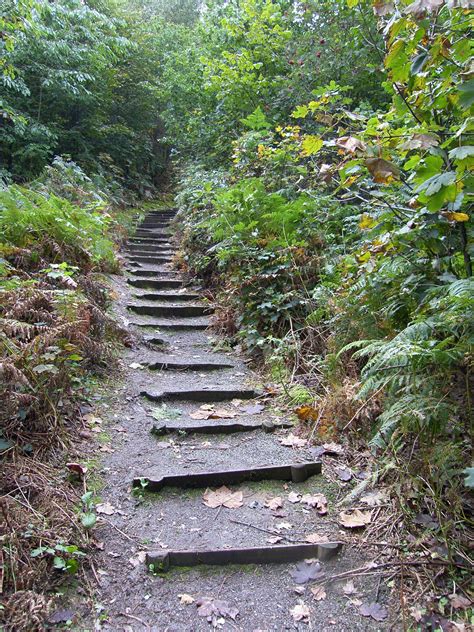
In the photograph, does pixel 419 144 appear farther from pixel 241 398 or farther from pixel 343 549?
pixel 241 398

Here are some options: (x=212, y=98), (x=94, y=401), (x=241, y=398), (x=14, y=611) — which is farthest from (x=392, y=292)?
(x=212, y=98)

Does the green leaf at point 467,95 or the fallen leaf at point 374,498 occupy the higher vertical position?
the green leaf at point 467,95

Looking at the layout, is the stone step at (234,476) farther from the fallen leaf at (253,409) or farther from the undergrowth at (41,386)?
the fallen leaf at (253,409)

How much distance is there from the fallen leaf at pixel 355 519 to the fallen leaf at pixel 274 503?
1.30 ft

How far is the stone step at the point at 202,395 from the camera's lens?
393 centimetres

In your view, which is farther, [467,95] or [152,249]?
[152,249]

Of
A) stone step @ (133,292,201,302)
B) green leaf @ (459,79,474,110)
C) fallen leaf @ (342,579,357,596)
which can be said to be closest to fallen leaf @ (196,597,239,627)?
fallen leaf @ (342,579,357,596)

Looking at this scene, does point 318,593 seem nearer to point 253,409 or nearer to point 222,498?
point 222,498

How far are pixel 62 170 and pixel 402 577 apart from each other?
8.53 meters

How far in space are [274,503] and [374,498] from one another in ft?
2.07

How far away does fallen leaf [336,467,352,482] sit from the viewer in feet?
9.27

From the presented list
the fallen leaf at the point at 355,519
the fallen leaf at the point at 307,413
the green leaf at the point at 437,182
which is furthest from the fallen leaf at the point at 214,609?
the green leaf at the point at 437,182

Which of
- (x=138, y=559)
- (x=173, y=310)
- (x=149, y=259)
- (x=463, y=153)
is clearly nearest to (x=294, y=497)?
(x=138, y=559)

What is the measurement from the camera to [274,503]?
8.92 feet
